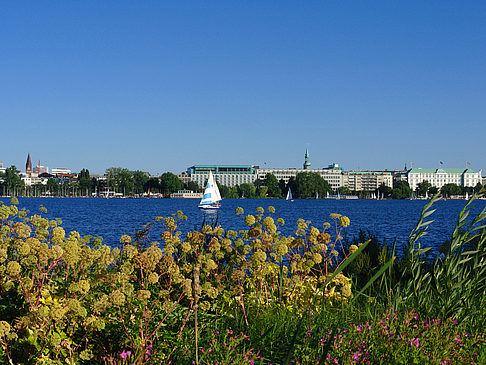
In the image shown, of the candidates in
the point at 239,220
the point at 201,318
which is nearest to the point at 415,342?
the point at 201,318

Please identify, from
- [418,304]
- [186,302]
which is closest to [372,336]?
[418,304]

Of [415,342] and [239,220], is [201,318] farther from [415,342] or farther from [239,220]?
[239,220]

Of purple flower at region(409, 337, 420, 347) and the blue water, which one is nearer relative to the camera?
purple flower at region(409, 337, 420, 347)

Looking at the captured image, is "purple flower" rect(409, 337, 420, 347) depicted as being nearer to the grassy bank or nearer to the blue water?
the grassy bank

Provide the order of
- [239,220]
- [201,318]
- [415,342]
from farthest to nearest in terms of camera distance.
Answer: [239,220]
[201,318]
[415,342]

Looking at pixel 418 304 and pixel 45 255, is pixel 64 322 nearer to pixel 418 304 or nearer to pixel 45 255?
pixel 45 255

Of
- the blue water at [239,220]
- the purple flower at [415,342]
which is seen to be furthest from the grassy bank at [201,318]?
the blue water at [239,220]

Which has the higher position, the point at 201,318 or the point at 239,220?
the point at 201,318

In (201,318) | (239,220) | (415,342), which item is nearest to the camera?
(415,342)

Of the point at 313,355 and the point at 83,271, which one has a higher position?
the point at 83,271

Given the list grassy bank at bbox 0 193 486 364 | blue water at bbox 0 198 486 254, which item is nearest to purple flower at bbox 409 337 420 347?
grassy bank at bbox 0 193 486 364

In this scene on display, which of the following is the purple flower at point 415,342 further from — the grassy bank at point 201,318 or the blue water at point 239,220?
the blue water at point 239,220

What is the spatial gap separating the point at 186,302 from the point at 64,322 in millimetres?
1616

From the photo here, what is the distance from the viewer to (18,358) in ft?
13.6
